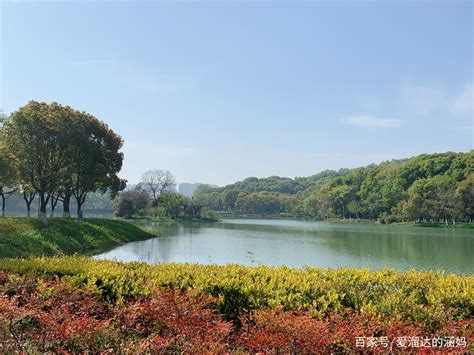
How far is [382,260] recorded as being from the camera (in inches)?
915

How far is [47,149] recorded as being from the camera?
1064 inches

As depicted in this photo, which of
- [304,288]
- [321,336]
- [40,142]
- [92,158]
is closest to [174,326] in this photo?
[321,336]

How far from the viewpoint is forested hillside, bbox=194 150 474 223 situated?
75.8 meters

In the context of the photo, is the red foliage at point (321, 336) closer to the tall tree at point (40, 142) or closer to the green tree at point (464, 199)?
the tall tree at point (40, 142)

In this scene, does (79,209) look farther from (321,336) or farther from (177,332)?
(321,336)

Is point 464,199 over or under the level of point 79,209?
over

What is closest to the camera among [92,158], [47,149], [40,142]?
[40,142]

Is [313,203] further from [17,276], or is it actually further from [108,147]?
[17,276]

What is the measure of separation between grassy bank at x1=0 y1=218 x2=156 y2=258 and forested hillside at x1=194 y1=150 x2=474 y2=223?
65.8 metres

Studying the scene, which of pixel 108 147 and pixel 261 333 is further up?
pixel 108 147

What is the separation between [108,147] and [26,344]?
3443 cm

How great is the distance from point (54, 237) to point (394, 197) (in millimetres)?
84139

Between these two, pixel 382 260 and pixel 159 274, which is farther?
pixel 382 260

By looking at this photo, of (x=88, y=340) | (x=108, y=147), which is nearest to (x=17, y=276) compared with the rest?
(x=88, y=340)
